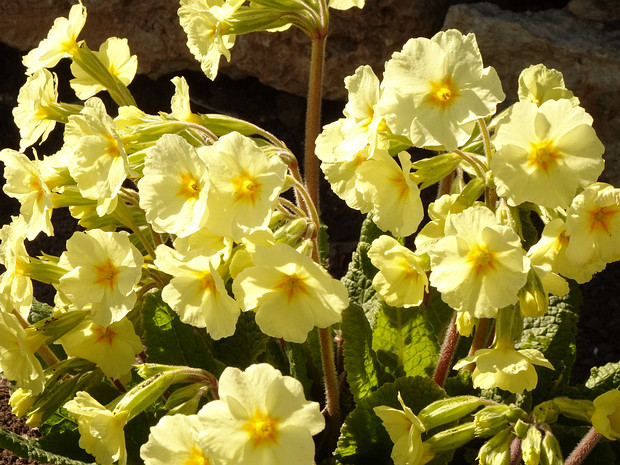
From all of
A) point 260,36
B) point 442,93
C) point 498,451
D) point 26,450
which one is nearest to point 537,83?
point 442,93

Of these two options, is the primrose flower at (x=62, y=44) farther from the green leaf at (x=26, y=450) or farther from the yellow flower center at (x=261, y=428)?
the yellow flower center at (x=261, y=428)

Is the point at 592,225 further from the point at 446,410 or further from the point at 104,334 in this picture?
the point at 104,334

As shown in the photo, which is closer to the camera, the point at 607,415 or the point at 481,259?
the point at 481,259

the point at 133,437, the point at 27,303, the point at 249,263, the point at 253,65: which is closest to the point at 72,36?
the point at 27,303

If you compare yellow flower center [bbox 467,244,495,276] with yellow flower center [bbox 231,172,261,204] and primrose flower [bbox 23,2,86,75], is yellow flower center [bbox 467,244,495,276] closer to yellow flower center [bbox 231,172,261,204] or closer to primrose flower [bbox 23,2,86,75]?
yellow flower center [bbox 231,172,261,204]

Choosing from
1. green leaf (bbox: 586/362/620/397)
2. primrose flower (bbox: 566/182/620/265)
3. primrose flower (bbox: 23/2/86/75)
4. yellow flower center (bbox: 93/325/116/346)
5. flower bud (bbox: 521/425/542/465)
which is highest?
primrose flower (bbox: 23/2/86/75)

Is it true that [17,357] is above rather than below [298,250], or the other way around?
below

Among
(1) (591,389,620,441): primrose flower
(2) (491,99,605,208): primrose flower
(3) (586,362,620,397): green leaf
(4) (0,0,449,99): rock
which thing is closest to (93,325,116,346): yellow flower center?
(2) (491,99,605,208): primrose flower

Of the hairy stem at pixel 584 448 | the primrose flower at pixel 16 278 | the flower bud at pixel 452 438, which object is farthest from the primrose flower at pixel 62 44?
the hairy stem at pixel 584 448
